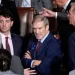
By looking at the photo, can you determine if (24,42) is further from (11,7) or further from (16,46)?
(11,7)

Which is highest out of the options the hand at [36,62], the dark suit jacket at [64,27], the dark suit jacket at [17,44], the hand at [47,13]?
the hand at [47,13]

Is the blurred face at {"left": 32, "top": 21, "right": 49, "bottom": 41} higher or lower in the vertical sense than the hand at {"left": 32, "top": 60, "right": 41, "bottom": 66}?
higher

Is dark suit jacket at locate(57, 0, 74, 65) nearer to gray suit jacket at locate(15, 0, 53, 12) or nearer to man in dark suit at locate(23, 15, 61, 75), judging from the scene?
man in dark suit at locate(23, 15, 61, 75)

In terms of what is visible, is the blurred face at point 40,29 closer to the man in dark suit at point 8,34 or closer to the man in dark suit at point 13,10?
the man in dark suit at point 8,34

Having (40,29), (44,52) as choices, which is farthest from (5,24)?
(44,52)

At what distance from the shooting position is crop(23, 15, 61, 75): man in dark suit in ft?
11.2

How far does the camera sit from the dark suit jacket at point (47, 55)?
342cm

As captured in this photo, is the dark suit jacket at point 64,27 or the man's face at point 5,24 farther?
the dark suit jacket at point 64,27

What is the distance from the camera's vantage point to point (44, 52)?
3488 millimetres

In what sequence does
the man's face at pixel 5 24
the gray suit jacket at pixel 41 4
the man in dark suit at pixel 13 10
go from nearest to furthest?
1. the man's face at pixel 5 24
2. the man in dark suit at pixel 13 10
3. the gray suit jacket at pixel 41 4

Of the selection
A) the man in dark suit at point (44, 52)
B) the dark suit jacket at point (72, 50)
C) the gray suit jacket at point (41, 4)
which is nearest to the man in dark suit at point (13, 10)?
the gray suit jacket at point (41, 4)

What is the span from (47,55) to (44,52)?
7 centimetres

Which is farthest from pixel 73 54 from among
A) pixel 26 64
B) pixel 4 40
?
pixel 4 40

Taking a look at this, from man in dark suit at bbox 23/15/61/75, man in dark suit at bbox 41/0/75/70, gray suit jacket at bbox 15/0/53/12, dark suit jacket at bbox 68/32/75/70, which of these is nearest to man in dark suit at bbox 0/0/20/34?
gray suit jacket at bbox 15/0/53/12
